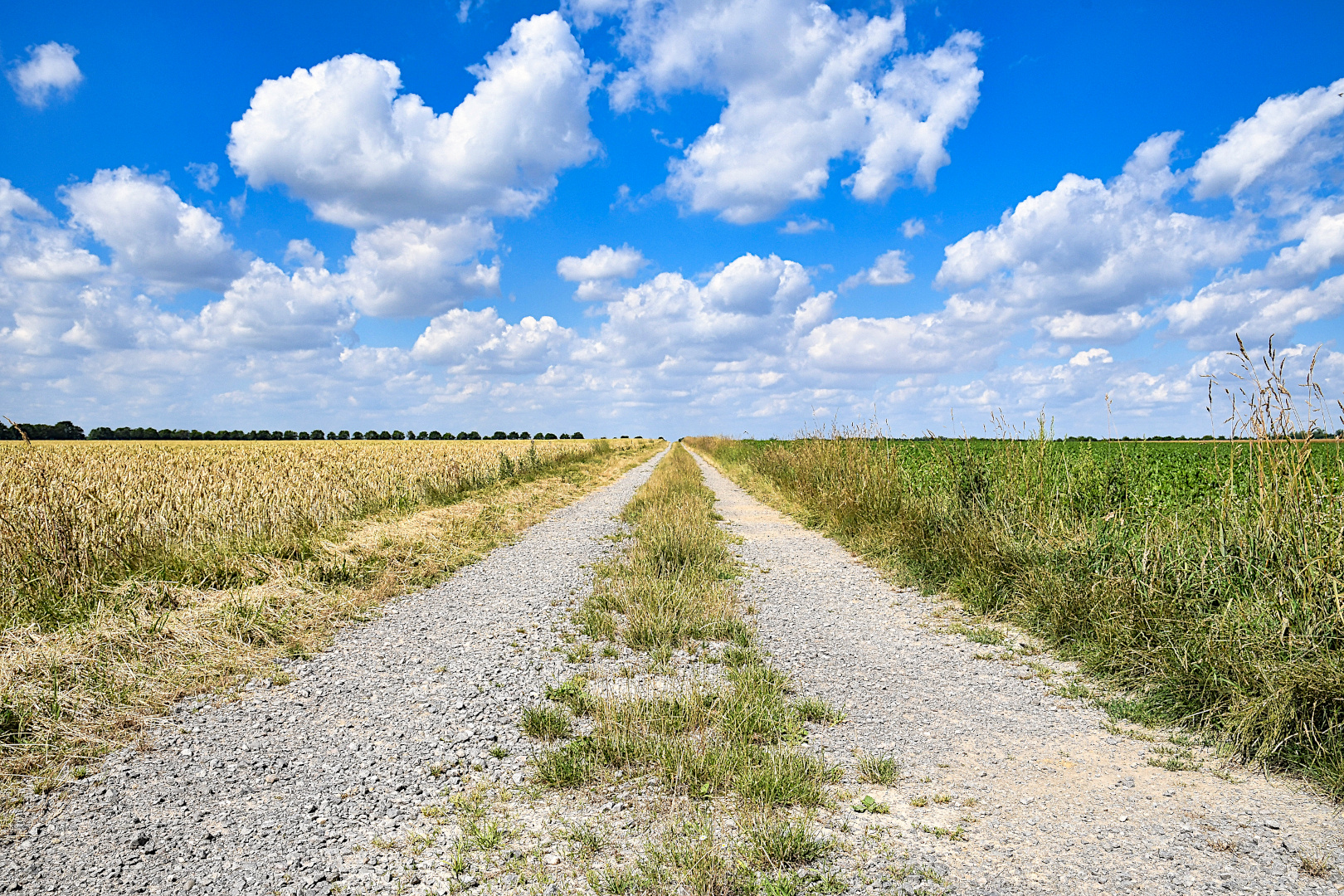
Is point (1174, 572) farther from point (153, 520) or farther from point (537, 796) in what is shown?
point (153, 520)

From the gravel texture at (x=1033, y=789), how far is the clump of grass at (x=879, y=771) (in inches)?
2.4

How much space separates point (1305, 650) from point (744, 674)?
4030 mm

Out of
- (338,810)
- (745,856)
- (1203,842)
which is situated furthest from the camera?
(338,810)

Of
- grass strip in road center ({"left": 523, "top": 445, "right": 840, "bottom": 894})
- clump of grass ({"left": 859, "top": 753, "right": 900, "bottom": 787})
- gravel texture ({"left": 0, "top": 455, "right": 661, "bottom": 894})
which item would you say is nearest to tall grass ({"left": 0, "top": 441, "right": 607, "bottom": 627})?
gravel texture ({"left": 0, "top": 455, "right": 661, "bottom": 894})

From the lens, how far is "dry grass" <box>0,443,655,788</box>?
15.7 ft

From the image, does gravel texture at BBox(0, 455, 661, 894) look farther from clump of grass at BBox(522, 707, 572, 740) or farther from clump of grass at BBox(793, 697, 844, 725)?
clump of grass at BBox(793, 697, 844, 725)

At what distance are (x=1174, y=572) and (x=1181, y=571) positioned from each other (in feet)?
0.29

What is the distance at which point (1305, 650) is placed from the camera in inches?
180

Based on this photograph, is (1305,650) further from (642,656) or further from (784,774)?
(642,656)

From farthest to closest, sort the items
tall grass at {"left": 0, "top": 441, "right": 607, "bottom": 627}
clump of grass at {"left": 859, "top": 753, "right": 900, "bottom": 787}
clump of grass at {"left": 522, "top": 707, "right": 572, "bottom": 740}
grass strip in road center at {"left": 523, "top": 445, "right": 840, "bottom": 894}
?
1. tall grass at {"left": 0, "top": 441, "right": 607, "bottom": 627}
2. clump of grass at {"left": 522, "top": 707, "right": 572, "bottom": 740}
3. clump of grass at {"left": 859, "top": 753, "right": 900, "bottom": 787}
4. grass strip in road center at {"left": 523, "top": 445, "right": 840, "bottom": 894}

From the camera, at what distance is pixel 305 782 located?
165 inches

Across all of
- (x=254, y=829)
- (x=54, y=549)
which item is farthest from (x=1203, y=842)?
(x=54, y=549)

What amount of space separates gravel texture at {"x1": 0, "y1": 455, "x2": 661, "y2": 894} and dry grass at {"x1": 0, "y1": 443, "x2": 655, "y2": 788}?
1.15 ft

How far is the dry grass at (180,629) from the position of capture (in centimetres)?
478
